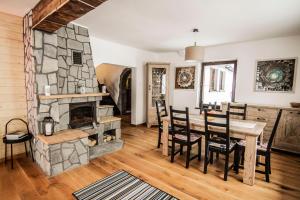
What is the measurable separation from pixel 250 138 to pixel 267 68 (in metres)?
2.65

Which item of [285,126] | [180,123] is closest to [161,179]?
[180,123]

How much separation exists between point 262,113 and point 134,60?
12.4 ft

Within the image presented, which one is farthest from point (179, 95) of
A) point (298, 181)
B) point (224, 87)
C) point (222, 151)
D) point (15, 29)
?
point (15, 29)

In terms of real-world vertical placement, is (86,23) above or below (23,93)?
above

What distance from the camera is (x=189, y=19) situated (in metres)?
3.00

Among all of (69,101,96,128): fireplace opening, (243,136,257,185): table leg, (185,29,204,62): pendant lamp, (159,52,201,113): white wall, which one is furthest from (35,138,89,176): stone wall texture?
(159,52,201,113): white wall

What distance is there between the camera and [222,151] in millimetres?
2559

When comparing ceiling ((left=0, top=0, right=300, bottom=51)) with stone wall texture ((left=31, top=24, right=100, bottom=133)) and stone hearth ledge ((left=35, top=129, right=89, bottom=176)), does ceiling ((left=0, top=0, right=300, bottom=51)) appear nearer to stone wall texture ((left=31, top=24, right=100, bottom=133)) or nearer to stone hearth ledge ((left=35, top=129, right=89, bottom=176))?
stone wall texture ((left=31, top=24, right=100, bottom=133))

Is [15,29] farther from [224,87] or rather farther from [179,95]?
[224,87]

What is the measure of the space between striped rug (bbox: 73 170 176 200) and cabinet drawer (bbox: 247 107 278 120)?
2.97 metres

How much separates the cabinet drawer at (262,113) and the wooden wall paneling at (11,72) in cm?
491

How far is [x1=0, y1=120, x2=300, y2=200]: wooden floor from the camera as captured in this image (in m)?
2.20

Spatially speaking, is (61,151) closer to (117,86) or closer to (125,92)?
(117,86)

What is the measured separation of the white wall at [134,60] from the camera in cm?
436
